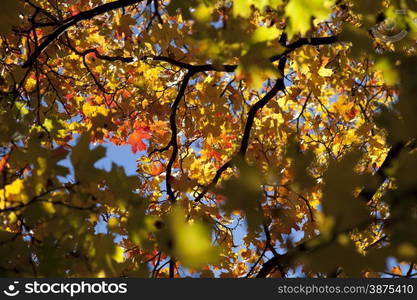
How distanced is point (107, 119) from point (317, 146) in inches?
99.1

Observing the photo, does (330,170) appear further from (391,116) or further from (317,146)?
(317,146)

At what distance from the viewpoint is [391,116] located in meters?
1.62

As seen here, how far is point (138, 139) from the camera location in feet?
17.8

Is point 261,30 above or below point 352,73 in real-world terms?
below

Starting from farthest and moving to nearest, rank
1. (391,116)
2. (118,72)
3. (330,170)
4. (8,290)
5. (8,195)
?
(118,72), (8,290), (8,195), (391,116), (330,170)

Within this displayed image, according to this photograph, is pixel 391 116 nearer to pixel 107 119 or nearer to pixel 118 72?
pixel 107 119

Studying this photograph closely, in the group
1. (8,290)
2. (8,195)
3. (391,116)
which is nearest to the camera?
(391,116)

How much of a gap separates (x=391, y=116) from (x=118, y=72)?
12.9ft

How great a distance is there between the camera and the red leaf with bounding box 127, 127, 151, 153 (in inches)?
212

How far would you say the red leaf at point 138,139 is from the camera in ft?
17.7

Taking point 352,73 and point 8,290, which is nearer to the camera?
point 8,290

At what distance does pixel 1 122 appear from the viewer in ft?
6.91

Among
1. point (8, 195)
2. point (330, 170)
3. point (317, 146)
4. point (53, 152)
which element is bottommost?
point (330, 170)

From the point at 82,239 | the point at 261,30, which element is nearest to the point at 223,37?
the point at 261,30
